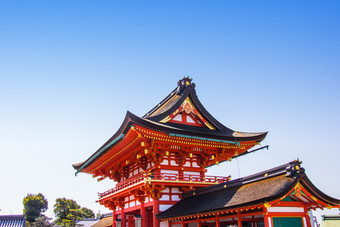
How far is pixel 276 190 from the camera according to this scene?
1325cm

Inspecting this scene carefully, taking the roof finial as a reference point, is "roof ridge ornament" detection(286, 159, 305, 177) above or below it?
below

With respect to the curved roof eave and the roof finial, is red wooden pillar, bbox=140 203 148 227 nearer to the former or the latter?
the curved roof eave

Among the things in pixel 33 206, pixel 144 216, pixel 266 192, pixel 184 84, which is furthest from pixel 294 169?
pixel 33 206

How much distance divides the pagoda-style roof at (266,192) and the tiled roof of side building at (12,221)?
28.5m

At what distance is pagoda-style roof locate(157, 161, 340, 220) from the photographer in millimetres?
13156

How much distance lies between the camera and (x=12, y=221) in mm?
37656

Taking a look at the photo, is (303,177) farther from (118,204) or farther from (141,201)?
(118,204)

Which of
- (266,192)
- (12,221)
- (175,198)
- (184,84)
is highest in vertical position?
(184,84)

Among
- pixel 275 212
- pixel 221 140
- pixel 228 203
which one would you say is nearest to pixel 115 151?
pixel 221 140

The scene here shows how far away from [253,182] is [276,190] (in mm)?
2869

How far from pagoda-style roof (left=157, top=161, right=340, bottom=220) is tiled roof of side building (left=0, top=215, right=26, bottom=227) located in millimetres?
28488

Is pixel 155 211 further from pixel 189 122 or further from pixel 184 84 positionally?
pixel 184 84

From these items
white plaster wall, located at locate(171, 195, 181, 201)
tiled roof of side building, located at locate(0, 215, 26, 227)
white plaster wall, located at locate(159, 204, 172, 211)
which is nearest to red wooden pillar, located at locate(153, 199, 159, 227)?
white plaster wall, located at locate(159, 204, 172, 211)

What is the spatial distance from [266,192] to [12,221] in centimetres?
3568
